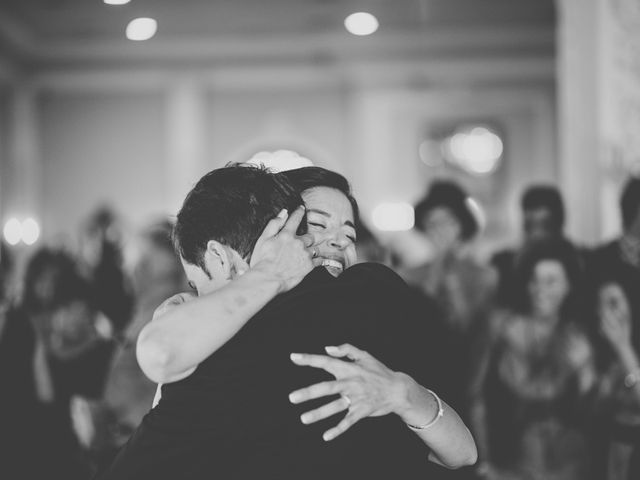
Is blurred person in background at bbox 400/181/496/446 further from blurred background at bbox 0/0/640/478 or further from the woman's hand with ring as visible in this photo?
blurred background at bbox 0/0/640/478

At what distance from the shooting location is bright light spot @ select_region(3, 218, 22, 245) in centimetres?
1261

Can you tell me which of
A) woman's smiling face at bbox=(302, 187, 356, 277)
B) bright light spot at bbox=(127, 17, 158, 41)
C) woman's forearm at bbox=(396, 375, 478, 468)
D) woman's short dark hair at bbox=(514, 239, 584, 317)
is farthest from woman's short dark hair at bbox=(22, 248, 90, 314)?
woman's forearm at bbox=(396, 375, 478, 468)

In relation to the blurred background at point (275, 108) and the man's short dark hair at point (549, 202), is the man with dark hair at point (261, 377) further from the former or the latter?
the blurred background at point (275, 108)

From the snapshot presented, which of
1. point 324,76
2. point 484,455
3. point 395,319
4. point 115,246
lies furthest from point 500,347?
point 324,76

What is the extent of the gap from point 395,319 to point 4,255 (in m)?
6.10

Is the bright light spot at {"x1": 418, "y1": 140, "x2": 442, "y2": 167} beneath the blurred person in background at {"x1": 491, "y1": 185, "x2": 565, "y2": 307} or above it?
above

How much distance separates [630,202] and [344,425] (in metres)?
2.82

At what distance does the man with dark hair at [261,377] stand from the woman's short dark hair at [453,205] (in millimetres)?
3423

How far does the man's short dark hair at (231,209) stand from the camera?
5.10 feet

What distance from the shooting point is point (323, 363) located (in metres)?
1.43

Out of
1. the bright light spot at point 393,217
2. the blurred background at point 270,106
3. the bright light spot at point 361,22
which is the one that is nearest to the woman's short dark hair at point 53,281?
the bright light spot at point 361,22

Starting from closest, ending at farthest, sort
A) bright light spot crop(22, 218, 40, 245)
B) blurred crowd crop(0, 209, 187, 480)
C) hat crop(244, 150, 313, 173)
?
blurred crowd crop(0, 209, 187, 480), bright light spot crop(22, 218, 40, 245), hat crop(244, 150, 313, 173)

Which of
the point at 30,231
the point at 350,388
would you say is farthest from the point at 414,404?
the point at 30,231

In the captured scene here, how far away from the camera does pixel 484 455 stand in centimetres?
365
